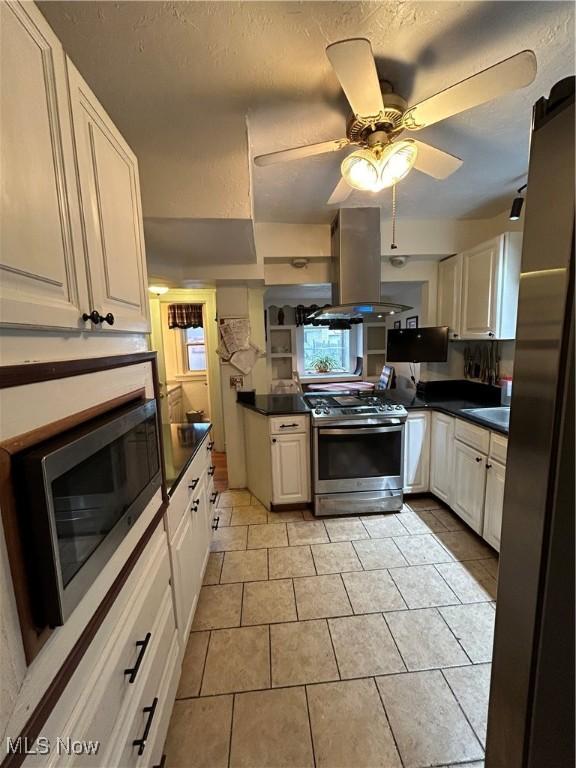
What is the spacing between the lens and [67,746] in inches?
23.1

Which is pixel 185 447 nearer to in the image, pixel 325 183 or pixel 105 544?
pixel 105 544

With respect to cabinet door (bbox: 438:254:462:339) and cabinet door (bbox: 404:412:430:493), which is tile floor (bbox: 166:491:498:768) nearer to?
cabinet door (bbox: 404:412:430:493)

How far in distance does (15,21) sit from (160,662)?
5.64ft

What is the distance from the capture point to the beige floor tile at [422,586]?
1784 millimetres

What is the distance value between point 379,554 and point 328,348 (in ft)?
13.1

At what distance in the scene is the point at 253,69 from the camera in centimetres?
109

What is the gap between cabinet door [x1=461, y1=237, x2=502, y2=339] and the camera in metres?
2.39

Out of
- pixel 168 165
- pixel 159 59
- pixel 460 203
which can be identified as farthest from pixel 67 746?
pixel 460 203

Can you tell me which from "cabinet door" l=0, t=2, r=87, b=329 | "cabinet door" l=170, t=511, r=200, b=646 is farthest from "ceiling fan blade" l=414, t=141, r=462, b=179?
"cabinet door" l=170, t=511, r=200, b=646

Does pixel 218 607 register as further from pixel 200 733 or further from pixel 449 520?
pixel 449 520

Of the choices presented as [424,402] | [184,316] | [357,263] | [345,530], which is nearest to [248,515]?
[345,530]

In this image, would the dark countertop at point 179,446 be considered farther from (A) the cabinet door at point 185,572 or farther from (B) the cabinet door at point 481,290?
(B) the cabinet door at point 481,290

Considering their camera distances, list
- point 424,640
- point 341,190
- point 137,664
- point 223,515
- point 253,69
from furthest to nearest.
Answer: point 223,515 < point 341,190 < point 424,640 < point 253,69 < point 137,664

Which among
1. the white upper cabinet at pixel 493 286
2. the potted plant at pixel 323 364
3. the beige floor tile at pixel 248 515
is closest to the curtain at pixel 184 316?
the potted plant at pixel 323 364
